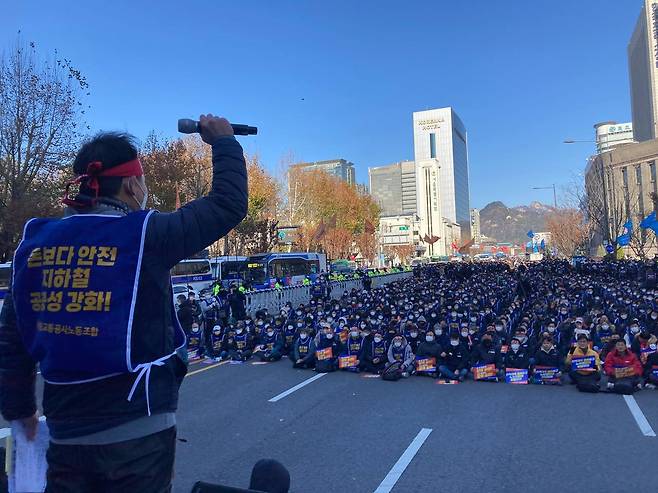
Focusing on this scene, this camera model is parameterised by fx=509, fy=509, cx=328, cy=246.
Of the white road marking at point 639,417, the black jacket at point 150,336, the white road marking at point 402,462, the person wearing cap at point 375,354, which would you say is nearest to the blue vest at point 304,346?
the person wearing cap at point 375,354

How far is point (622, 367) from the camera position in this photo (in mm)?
8891

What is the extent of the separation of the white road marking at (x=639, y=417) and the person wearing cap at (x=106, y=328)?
265 inches

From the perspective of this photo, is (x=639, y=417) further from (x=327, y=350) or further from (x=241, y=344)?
(x=241, y=344)

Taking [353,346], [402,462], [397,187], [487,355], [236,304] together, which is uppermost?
[397,187]

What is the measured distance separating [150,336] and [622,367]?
9.44 m

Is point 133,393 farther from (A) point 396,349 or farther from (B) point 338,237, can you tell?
(B) point 338,237

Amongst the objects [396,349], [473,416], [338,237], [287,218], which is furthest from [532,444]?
[338,237]

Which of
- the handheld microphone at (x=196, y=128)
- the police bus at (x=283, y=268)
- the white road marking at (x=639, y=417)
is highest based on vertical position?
the handheld microphone at (x=196, y=128)

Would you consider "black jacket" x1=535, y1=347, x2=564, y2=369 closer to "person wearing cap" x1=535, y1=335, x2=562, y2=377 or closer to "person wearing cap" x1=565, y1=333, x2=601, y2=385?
"person wearing cap" x1=535, y1=335, x2=562, y2=377

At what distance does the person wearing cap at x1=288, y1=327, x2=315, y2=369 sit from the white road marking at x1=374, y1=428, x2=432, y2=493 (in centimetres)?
488

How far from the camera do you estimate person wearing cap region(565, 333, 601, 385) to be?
8836 mm

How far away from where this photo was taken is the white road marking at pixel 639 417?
21.0ft

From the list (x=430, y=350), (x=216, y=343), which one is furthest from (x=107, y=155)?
(x=216, y=343)

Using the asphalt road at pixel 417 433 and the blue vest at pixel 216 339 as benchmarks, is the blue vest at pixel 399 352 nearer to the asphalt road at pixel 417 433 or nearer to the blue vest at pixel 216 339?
the asphalt road at pixel 417 433
